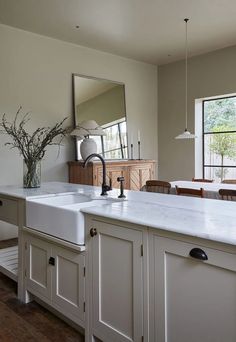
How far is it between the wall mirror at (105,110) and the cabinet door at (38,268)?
9.37 feet

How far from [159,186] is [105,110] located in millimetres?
1976

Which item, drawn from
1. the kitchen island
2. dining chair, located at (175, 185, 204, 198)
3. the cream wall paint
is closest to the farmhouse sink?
the kitchen island

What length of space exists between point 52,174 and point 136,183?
1427 mm

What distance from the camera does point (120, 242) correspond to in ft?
5.61

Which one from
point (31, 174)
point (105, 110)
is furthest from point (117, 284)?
point (105, 110)

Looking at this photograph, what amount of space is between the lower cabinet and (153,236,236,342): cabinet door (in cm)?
60

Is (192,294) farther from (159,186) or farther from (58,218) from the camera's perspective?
(159,186)

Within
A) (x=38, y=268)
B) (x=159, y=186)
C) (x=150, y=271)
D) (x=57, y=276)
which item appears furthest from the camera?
(x=159, y=186)

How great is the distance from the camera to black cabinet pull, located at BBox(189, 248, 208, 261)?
52.2 inches

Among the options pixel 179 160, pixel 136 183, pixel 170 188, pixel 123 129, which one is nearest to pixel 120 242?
pixel 170 188

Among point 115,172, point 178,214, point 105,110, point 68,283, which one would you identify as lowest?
point 68,283

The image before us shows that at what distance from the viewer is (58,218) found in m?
2.02

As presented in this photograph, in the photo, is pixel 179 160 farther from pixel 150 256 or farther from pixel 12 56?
pixel 150 256

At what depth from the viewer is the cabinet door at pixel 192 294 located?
1271mm
